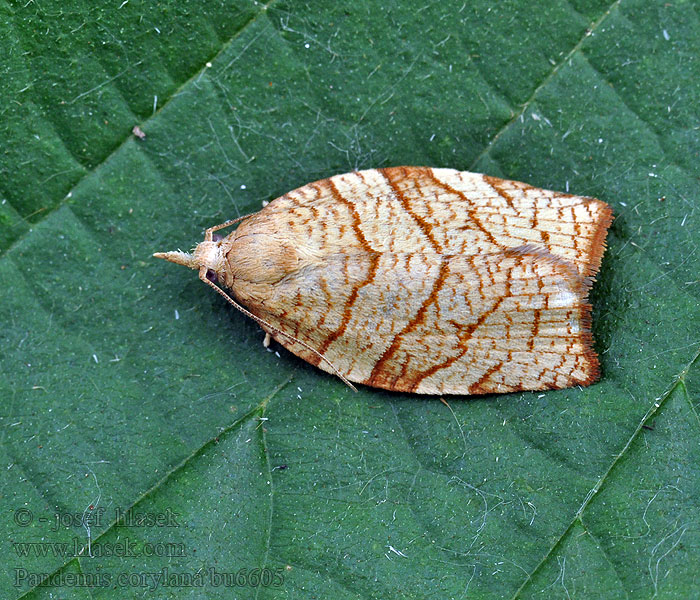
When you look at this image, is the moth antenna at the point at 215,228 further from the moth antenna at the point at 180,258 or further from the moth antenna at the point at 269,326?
the moth antenna at the point at 180,258

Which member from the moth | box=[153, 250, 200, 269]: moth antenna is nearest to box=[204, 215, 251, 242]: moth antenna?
the moth

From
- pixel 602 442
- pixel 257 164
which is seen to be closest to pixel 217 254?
pixel 257 164

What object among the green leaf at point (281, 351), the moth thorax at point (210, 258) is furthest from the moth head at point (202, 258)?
the green leaf at point (281, 351)

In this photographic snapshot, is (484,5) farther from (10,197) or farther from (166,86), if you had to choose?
(10,197)

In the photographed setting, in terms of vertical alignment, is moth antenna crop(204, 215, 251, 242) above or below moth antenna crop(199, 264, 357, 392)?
above

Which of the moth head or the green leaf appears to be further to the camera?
the moth head

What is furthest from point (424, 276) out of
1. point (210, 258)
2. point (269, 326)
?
point (210, 258)

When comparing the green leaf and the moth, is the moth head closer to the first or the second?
the moth

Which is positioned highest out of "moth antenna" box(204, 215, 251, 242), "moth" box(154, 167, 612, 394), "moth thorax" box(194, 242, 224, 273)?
"moth antenna" box(204, 215, 251, 242)
